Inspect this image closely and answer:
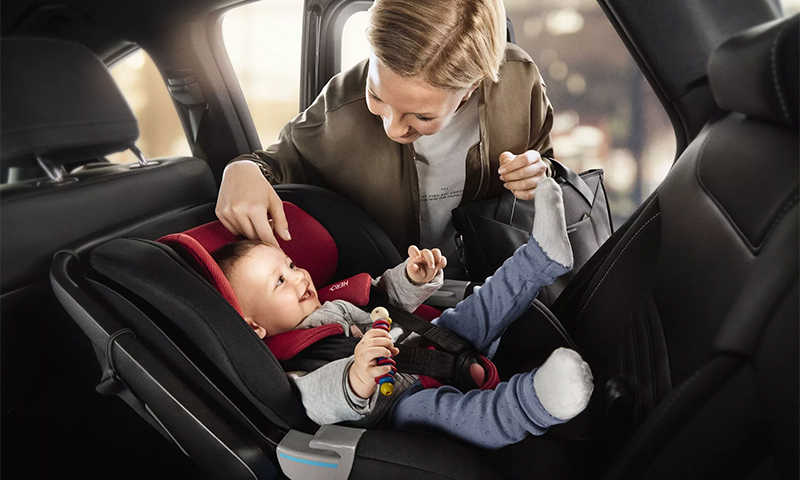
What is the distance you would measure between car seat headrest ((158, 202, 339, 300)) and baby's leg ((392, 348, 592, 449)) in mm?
392

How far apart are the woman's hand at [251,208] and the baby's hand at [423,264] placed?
27cm

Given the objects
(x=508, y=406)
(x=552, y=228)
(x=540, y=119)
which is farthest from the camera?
(x=540, y=119)

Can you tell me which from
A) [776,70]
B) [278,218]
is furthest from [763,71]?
[278,218]

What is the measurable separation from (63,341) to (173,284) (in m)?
0.35

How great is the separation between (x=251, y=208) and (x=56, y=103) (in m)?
0.40

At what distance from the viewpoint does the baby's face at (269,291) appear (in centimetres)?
112

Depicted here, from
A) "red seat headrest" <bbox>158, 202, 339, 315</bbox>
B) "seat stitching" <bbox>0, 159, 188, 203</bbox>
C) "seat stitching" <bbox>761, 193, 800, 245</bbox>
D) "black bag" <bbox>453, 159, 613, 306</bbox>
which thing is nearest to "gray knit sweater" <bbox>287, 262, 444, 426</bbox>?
"red seat headrest" <bbox>158, 202, 339, 315</bbox>

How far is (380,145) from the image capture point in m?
1.49

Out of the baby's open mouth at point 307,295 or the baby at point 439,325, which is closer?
the baby at point 439,325

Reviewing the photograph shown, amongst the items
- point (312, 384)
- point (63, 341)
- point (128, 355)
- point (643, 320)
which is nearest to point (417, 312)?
point (312, 384)

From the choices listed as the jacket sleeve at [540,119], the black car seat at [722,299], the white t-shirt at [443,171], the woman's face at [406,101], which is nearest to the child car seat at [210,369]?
the black car seat at [722,299]

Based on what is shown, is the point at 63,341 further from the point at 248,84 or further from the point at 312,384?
the point at 248,84

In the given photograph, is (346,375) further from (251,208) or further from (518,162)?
(518,162)

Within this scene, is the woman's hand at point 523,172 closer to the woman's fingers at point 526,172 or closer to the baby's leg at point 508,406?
the woman's fingers at point 526,172
